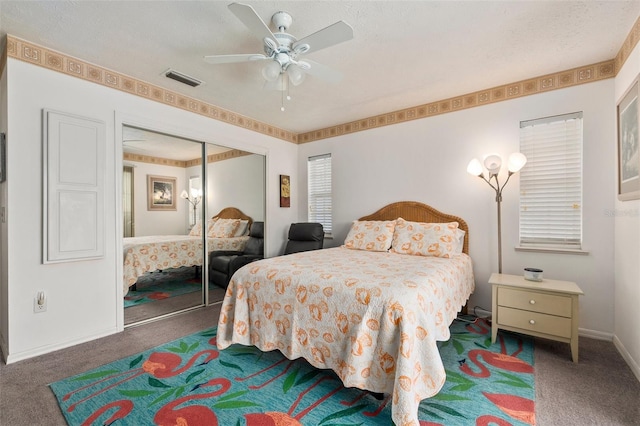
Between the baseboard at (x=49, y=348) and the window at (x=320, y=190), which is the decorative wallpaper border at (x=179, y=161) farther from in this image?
the baseboard at (x=49, y=348)

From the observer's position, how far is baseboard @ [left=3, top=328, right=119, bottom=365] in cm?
222

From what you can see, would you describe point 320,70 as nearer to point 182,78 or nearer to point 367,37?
point 367,37

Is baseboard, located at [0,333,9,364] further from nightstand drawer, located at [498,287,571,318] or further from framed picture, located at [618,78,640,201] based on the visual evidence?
framed picture, located at [618,78,640,201]

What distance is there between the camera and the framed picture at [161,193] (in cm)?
319

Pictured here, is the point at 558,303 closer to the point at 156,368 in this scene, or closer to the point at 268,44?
the point at 268,44

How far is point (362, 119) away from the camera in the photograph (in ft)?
13.6

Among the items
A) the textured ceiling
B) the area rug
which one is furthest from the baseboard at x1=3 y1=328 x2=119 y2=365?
the textured ceiling

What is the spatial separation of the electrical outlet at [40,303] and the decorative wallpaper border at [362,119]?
1903mm

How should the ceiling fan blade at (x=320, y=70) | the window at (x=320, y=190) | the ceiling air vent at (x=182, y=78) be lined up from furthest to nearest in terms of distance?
the window at (x=320, y=190) < the ceiling air vent at (x=182, y=78) < the ceiling fan blade at (x=320, y=70)

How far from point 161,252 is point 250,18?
2.70m

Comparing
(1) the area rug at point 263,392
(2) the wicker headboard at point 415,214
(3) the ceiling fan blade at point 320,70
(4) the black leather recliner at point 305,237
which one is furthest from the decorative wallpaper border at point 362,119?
(1) the area rug at point 263,392

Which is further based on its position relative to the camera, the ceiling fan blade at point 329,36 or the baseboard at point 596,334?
the baseboard at point 596,334

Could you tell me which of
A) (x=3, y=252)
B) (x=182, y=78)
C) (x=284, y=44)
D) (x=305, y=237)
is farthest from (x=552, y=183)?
(x=3, y=252)

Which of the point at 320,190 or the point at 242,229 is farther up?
the point at 320,190
